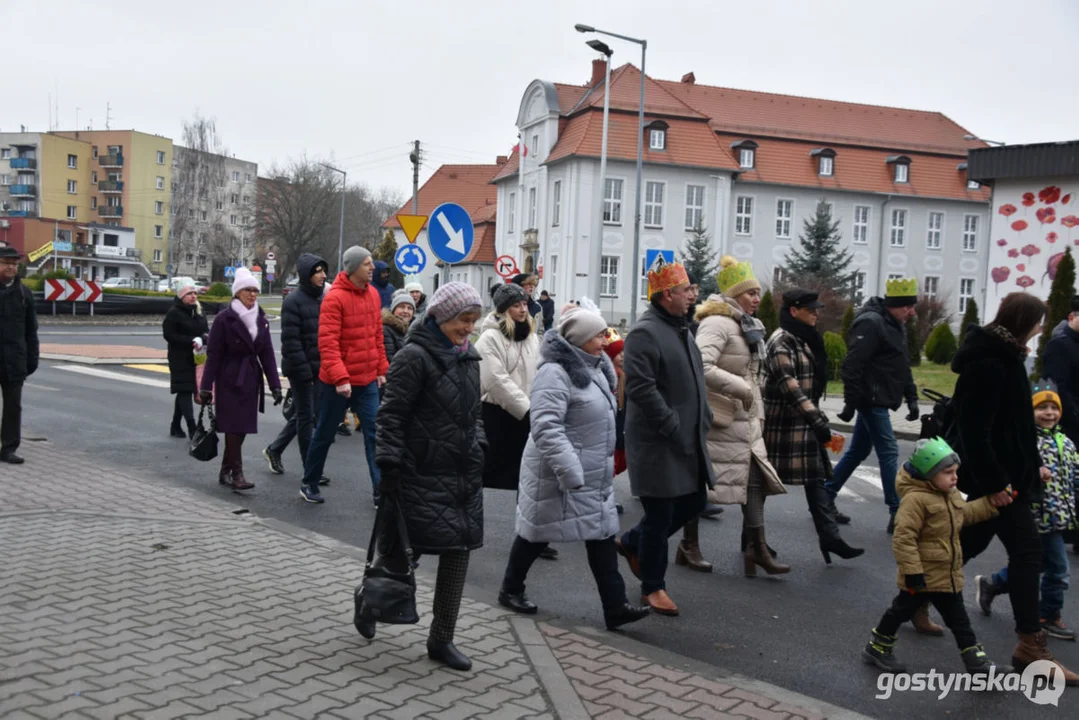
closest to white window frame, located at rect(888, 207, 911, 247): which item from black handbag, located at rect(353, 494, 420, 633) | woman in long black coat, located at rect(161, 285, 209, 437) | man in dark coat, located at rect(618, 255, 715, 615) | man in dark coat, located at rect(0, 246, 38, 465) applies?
woman in long black coat, located at rect(161, 285, 209, 437)

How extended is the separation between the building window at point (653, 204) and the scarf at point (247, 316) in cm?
4669

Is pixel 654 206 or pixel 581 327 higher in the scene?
pixel 654 206

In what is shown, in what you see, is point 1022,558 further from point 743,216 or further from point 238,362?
point 743,216

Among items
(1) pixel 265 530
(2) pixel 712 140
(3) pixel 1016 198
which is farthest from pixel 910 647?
(2) pixel 712 140

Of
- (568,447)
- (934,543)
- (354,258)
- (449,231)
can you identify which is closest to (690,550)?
(568,447)

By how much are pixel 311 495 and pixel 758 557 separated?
3.77 m

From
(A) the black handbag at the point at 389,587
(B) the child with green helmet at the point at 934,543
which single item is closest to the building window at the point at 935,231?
(B) the child with green helmet at the point at 934,543

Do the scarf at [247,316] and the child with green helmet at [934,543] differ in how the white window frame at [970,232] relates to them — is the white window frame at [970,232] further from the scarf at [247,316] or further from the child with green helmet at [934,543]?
the child with green helmet at [934,543]

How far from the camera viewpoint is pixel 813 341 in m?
7.76

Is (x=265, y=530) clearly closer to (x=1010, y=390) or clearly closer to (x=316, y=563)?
(x=316, y=563)

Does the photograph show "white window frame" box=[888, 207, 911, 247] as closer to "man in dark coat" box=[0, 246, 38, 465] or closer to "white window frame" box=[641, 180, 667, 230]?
"white window frame" box=[641, 180, 667, 230]

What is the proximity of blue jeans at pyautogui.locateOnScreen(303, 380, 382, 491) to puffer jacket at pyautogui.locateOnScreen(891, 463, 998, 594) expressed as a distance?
4.46 metres

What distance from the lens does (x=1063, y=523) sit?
566 centimetres

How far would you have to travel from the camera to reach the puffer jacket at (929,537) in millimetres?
5055
